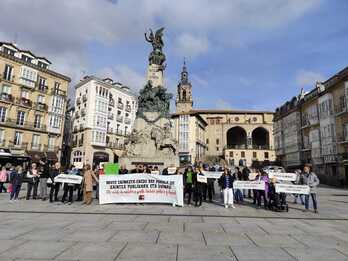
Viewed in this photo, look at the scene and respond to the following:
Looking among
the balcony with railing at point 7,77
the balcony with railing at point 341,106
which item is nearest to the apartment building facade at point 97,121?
the balcony with railing at point 7,77

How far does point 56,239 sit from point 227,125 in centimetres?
8401

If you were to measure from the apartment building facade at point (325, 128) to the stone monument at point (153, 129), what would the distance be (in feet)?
89.3

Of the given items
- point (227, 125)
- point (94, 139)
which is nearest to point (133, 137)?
point (94, 139)

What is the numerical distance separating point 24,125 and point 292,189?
137 ft

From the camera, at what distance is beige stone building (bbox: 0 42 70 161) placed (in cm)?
4019

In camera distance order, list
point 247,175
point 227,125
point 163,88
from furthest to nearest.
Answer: point 227,125 < point 163,88 < point 247,175

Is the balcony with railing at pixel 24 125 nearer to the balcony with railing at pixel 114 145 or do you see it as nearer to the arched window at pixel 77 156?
the arched window at pixel 77 156

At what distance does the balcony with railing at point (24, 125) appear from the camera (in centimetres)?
3997

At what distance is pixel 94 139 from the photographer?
52.9 meters

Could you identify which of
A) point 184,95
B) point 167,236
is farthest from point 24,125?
point 184,95

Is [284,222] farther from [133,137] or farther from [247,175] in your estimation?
[133,137]

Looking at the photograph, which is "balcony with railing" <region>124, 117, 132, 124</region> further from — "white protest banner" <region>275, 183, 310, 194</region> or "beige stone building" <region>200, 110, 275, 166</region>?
"white protest banner" <region>275, 183, 310, 194</region>

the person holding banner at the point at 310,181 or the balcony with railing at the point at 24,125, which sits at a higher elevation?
the balcony with railing at the point at 24,125

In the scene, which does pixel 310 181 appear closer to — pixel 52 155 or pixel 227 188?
pixel 227 188
